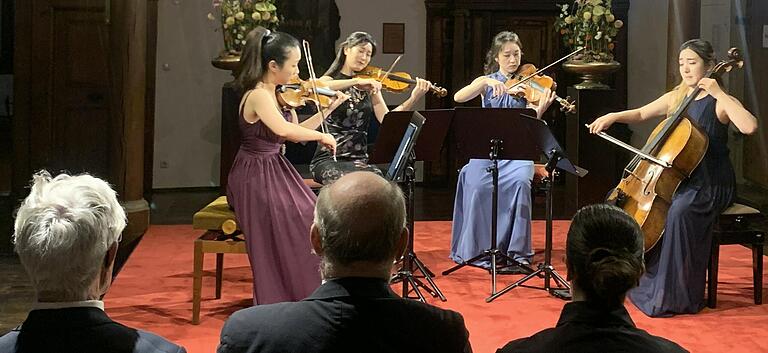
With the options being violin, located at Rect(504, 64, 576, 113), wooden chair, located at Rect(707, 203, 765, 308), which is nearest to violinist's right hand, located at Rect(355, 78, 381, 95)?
violin, located at Rect(504, 64, 576, 113)

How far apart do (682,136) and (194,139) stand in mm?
5453

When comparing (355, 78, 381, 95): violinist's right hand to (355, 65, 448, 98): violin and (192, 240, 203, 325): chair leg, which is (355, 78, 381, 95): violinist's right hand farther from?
(192, 240, 203, 325): chair leg

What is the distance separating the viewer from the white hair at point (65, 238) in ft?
6.57

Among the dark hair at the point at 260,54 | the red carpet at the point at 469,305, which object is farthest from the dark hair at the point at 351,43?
the red carpet at the point at 469,305

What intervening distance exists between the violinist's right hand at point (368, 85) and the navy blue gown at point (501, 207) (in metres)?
0.77

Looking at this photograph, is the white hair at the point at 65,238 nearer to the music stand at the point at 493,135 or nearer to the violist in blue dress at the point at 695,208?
the music stand at the point at 493,135

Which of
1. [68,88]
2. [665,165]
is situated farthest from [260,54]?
[68,88]

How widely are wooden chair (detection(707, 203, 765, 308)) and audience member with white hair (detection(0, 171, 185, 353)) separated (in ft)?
12.1

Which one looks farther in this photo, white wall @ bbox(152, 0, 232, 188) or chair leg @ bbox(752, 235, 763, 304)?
white wall @ bbox(152, 0, 232, 188)

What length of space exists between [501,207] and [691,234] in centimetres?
133

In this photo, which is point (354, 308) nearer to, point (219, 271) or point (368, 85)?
point (219, 271)

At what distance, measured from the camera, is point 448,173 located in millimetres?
9836

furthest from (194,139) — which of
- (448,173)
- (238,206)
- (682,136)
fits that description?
(682,136)

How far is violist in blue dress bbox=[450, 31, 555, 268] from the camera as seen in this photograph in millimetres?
6000
